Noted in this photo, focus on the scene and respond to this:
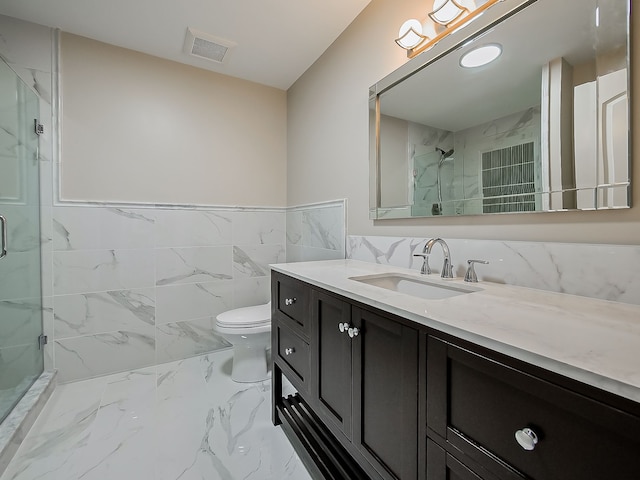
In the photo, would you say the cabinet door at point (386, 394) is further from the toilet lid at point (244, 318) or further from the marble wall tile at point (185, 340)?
the marble wall tile at point (185, 340)

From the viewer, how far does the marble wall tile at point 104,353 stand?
6.34 ft

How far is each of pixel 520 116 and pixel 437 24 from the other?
63cm

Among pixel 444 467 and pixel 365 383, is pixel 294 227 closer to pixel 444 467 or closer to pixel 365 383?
pixel 365 383

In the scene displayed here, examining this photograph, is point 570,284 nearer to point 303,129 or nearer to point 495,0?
point 495,0

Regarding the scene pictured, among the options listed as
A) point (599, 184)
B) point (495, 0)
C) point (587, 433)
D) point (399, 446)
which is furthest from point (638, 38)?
point (399, 446)

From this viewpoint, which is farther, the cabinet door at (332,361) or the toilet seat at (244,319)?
the toilet seat at (244,319)

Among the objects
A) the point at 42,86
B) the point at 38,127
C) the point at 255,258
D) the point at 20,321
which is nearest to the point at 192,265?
the point at 255,258

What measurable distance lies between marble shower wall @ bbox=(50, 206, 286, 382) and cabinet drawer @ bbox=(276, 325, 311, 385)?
1.10 metres

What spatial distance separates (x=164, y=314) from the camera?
2.21 meters

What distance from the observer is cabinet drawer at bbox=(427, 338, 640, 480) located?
1.38 ft

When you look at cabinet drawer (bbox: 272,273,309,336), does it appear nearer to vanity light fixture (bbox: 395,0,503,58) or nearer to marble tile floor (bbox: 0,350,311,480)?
marble tile floor (bbox: 0,350,311,480)

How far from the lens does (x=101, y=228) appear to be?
2020 millimetres

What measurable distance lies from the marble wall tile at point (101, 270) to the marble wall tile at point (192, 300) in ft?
0.55

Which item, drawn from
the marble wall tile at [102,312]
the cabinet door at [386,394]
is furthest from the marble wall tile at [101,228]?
the cabinet door at [386,394]
